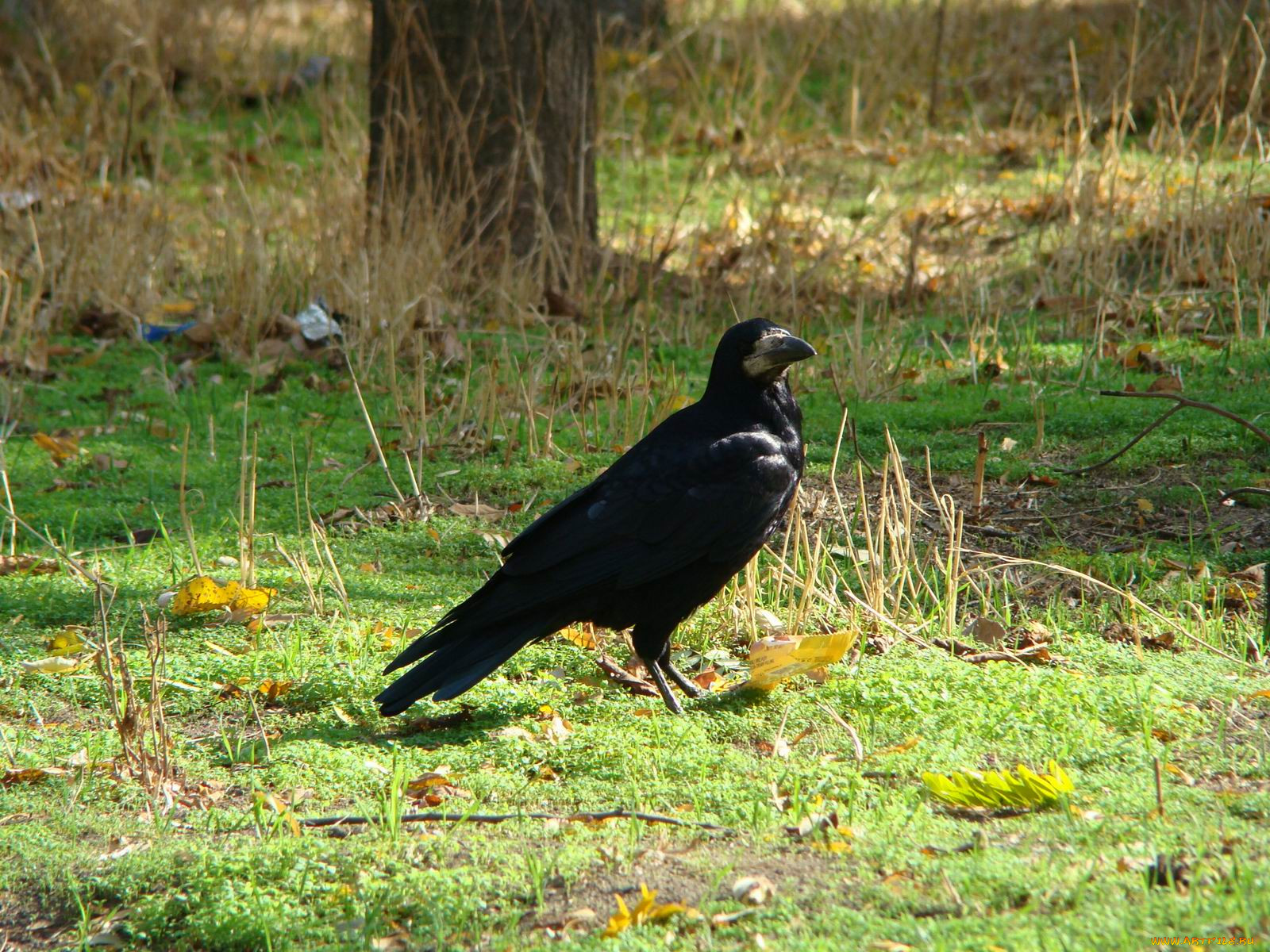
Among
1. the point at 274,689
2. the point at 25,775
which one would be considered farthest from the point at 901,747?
A: the point at 25,775

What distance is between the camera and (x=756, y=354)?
13.1 feet

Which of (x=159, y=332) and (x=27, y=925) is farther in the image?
(x=159, y=332)

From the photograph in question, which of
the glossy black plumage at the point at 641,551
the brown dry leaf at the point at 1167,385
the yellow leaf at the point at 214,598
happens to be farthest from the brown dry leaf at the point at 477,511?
the brown dry leaf at the point at 1167,385

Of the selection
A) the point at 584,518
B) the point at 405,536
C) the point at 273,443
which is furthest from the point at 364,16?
the point at 584,518

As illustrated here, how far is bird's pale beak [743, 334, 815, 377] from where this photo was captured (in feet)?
12.9

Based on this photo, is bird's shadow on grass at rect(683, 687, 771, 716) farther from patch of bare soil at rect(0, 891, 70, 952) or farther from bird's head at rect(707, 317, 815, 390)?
patch of bare soil at rect(0, 891, 70, 952)

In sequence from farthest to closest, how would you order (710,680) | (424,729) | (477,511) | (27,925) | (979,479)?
(477,511) → (979,479) → (710,680) → (424,729) → (27,925)

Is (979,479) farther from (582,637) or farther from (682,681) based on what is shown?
(582,637)

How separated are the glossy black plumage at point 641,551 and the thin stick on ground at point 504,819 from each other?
465 millimetres

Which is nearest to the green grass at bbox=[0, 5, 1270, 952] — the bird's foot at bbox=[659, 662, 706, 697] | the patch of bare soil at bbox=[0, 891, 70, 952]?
the patch of bare soil at bbox=[0, 891, 70, 952]

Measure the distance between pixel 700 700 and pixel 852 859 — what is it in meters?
1.10

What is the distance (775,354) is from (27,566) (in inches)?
103

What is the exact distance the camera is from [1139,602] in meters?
3.62

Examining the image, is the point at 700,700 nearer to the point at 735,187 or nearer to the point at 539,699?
the point at 539,699
